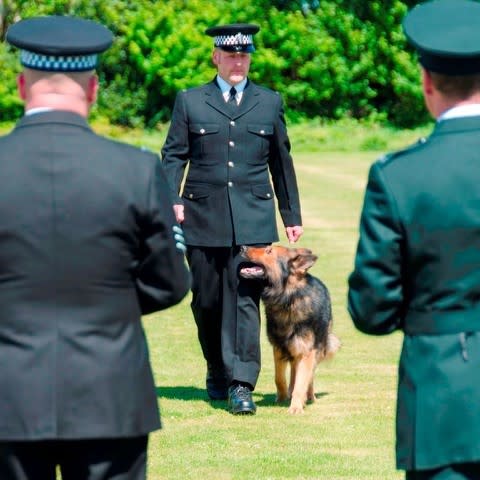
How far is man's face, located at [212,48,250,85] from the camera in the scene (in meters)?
9.82

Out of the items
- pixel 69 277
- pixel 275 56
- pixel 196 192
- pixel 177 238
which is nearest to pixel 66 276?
pixel 69 277

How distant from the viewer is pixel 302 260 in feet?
32.2

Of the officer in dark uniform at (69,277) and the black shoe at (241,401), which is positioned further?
the black shoe at (241,401)

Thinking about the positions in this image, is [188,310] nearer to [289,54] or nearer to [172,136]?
[172,136]

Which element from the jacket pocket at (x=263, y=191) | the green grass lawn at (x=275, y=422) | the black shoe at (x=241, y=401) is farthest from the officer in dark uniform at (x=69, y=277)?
the jacket pocket at (x=263, y=191)

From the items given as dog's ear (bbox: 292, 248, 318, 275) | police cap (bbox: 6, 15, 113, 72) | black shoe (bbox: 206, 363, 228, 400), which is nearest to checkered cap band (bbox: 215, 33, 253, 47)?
dog's ear (bbox: 292, 248, 318, 275)

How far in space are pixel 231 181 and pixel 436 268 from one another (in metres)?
5.17

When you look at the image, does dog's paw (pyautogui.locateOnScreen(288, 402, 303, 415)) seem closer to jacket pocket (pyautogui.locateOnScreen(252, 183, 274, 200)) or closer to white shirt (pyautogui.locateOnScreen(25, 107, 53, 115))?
jacket pocket (pyautogui.locateOnScreen(252, 183, 274, 200))

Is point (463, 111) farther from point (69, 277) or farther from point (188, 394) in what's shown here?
point (188, 394)

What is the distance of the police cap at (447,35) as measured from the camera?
4.72 metres

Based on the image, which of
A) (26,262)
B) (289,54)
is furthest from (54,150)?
(289,54)

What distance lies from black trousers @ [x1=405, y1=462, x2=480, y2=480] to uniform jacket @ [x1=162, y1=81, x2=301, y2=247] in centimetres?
511

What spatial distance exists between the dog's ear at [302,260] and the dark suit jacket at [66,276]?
17.0 feet

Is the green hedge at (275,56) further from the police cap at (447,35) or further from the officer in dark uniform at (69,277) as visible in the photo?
the officer in dark uniform at (69,277)
